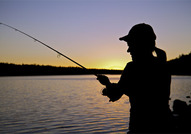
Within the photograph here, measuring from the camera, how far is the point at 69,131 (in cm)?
1056

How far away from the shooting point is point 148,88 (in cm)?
249

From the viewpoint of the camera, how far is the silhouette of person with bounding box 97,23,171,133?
2.49 m

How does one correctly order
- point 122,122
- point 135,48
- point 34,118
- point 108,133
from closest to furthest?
point 135,48
point 108,133
point 122,122
point 34,118

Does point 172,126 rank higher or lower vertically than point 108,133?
higher

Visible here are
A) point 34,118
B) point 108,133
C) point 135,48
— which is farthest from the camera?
point 34,118

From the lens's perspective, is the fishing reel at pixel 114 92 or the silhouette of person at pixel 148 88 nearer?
the silhouette of person at pixel 148 88

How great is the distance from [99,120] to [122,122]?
1328mm

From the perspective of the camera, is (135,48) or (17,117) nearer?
(135,48)

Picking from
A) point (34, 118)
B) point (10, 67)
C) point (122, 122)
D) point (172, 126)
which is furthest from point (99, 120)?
point (10, 67)

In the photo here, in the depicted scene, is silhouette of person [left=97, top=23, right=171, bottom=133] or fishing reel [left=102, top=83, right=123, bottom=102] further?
fishing reel [left=102, top=83, right=123, bottom=102]

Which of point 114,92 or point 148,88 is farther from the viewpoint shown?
point 114,92

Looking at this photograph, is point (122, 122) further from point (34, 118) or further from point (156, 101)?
point (156, 101)

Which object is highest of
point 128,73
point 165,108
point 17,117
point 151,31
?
point 151,31

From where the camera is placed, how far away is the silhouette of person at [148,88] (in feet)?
8.18
